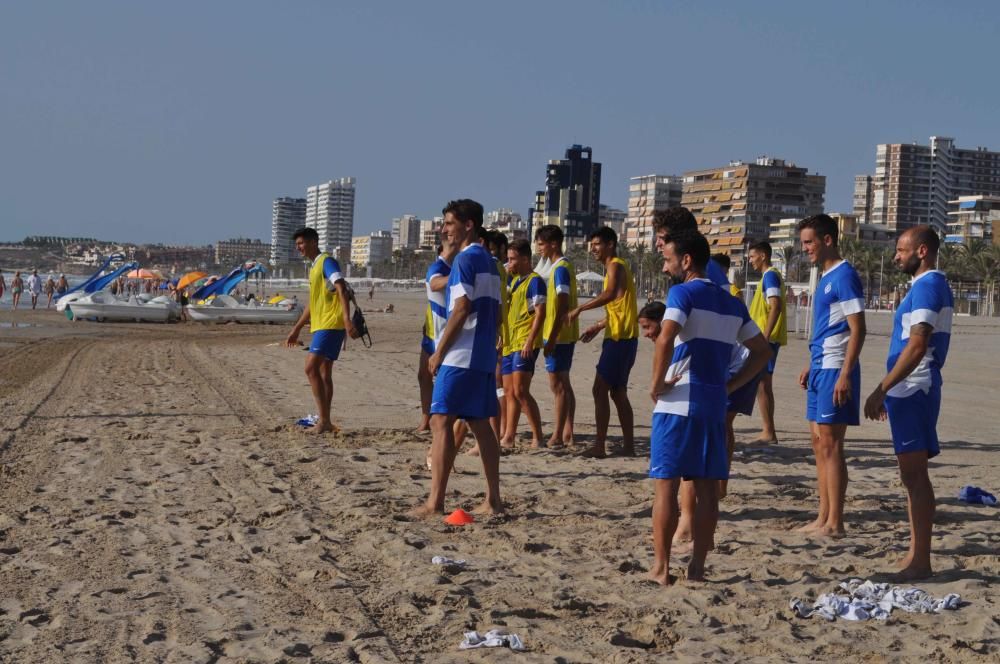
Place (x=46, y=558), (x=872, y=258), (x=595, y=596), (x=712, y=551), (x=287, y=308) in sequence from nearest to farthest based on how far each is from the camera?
(x=595, y=596) < (x=46, y=558) < (x=712, y=551) < (x=287, y=308) < (x=872, y=258)

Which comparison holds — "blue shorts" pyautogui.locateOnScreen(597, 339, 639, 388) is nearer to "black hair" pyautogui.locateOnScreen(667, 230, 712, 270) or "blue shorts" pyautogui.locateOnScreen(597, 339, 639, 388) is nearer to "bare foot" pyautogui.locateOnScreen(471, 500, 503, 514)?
"bare foot" pyautogui.locateOnScreen(471, 500, 503, 514)

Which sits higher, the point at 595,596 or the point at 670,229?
the point at 670,229

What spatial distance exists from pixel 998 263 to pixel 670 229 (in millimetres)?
102494

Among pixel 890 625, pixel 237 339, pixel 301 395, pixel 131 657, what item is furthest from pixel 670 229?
pixel 237 339

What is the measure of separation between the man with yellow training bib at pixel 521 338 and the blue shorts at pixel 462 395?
7.75 feet

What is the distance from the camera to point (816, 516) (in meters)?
7.04

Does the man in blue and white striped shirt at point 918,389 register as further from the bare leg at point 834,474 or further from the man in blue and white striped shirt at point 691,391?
the man in blue and white striped shirt at point 691,391

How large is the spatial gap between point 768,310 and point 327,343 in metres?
3.83

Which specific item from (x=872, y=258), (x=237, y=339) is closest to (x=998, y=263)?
(x=872, y=258)

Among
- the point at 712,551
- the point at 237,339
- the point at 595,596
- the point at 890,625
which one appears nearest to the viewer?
the point at 890,625

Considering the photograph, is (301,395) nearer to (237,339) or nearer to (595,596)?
(595,596)

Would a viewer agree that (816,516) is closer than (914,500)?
No

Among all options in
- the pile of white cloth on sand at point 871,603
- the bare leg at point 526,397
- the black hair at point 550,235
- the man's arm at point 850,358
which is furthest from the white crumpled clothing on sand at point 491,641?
the black hair at point 550,235

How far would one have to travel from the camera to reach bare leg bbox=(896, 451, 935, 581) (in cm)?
554
